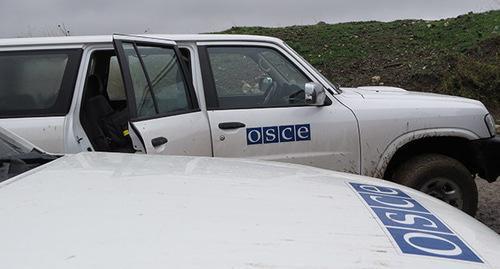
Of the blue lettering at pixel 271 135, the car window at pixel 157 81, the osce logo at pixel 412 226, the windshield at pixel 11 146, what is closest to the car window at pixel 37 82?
the car window at pixel 157 81

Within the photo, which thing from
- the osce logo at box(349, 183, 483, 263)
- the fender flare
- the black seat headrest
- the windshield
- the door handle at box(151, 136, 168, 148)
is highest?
the black seat headrest

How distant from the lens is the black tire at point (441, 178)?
4.79 m

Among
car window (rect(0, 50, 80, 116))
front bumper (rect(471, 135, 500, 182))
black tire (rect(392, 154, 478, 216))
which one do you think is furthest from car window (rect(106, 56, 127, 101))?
front bumper (rect(471, 135, 500, 182))

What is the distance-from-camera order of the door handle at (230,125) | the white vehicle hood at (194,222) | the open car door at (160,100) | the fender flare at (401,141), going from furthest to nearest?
the fender flare at (401,141)
the door handle at (230,125)
the open car door at (160,100)
the white vehicle hood at (194,222)

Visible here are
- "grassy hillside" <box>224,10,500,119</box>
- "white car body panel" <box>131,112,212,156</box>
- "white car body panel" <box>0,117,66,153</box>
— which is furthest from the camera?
"grassy hillside" <box>224,10,500,119</box>

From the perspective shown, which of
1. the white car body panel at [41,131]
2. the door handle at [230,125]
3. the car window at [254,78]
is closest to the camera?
the white car body panel at [41,131]

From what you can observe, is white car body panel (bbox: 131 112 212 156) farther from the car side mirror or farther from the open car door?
the car side mirror

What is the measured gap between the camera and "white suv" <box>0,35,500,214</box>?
4262mm

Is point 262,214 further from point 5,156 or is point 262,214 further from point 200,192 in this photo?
point 5,156

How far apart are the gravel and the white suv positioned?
71cm

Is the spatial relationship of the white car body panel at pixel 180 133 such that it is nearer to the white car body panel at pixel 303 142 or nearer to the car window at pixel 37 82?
the white car body panel at pixel 303 142

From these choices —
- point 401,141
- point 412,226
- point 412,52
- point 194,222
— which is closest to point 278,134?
point 401,141

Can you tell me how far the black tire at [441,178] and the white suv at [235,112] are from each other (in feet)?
0.03

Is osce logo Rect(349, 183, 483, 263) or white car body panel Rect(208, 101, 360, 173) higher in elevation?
osce logo Rect(349, 183, 483, 263)
